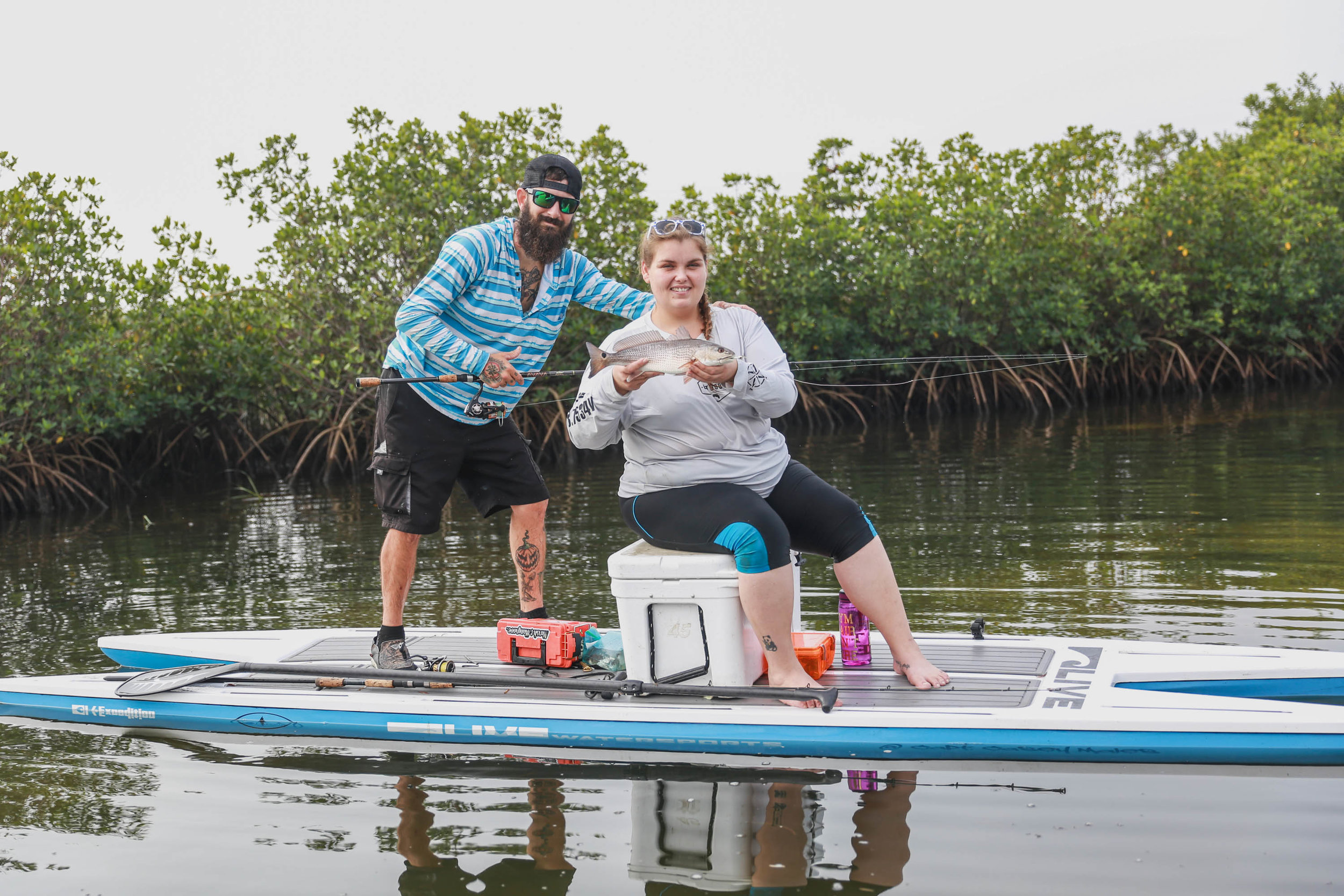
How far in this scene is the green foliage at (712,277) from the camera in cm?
1416


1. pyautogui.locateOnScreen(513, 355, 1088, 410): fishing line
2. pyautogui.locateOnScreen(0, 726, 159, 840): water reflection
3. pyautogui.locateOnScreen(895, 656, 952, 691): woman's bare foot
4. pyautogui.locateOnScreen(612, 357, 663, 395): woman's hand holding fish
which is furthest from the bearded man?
pyautogui.locateOnScreen(895, 656, 952, 691): woman's bare foot

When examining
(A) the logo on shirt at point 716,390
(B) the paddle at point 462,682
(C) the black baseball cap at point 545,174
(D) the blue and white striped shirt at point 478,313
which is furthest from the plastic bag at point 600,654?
(C) the black baseball cap at point 545,174

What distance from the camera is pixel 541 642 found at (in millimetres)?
4762

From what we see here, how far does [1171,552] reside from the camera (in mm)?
7203

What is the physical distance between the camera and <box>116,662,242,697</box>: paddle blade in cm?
470

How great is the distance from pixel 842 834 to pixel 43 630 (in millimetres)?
5386

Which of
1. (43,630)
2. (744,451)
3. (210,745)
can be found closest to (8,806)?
(210,745)

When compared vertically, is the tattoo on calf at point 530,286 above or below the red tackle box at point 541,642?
above

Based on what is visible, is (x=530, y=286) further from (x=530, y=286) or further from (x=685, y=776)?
(x=685, y=776)

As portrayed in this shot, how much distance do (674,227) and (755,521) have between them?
3.42 ft

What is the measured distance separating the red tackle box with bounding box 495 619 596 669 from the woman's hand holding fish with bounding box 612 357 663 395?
132 cm

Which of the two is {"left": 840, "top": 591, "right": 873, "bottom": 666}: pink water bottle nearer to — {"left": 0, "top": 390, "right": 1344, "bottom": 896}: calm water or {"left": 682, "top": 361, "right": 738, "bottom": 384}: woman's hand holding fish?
{"left": 0, "top": 390, "right": 1344, "bottom": 896}: calm water

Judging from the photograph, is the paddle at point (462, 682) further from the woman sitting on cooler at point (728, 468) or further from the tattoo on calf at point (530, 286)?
the tattoo on calf at point (530, 286)

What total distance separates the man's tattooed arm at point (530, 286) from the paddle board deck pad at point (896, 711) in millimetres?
1500
